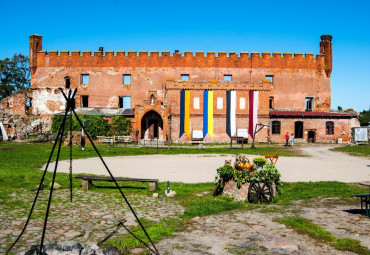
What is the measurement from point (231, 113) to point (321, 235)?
30382 mm

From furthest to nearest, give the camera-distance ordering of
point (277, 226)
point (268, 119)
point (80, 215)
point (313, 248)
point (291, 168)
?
point (268, 119), point (291, 168), point (80, 215), point (277, 226), point (313, 248)

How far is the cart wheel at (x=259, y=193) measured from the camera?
8992 mm

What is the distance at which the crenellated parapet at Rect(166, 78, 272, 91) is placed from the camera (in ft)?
118

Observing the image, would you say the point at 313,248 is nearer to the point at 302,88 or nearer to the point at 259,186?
the point at 259,186

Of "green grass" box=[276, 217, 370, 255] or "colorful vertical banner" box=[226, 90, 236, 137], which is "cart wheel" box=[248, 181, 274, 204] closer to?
"green grass" box=[276, 217, 370, 255]

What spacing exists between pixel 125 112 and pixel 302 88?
2257 centimetres

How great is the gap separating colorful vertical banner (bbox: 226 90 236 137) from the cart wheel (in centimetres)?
2682

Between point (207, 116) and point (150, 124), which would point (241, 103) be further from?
point (150, 124)

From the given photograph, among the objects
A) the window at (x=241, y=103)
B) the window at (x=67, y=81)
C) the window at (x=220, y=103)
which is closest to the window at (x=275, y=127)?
the window at (x=241, y=103)

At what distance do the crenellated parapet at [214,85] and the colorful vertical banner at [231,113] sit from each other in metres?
0.80

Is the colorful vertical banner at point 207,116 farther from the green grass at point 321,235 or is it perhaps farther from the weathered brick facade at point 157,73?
the green grass at point 321,235

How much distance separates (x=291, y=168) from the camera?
16.2 metres

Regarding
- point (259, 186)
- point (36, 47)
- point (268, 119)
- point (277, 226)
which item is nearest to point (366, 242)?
point (277, 226)

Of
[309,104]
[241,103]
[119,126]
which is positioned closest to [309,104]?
[309,104]
